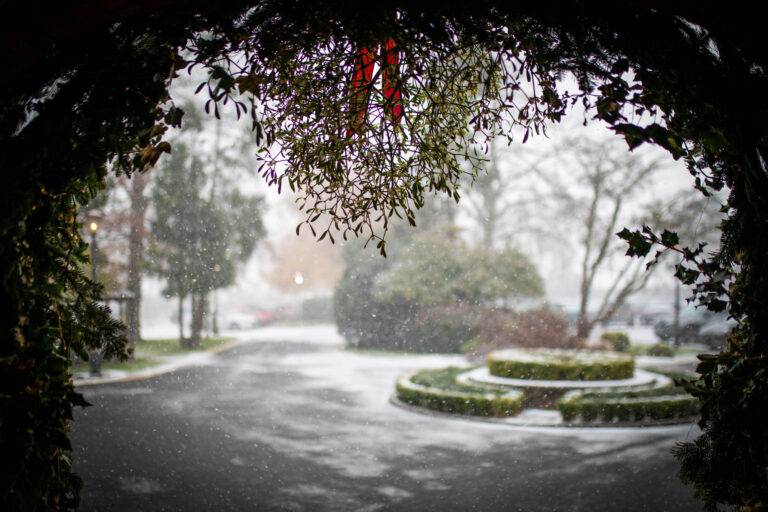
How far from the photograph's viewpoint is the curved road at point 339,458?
535 cm

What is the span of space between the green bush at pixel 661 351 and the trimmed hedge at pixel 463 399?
8.62 m

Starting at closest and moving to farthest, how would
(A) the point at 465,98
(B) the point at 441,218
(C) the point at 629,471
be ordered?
(A) the point at 465,98
(C) the point at 629,471
(B) the point at 441,218

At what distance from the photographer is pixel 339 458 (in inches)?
273

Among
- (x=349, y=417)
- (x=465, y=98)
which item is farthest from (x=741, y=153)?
(x=349, y=417)

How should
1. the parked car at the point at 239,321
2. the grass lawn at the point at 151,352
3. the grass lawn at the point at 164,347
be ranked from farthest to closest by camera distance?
1. the parked car at the point at 239,321
2. the grass lawn at the point at 164,347
3. the grass lawn at the point at 151,352

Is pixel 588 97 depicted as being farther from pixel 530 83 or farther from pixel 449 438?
pixel 449 438

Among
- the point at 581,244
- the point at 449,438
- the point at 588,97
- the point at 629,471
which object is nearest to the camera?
the point at 588,97

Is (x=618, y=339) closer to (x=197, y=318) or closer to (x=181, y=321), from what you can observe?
(x=197, y=318)

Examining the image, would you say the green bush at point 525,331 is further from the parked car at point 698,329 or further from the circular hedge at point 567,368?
the parked car at point 698,329

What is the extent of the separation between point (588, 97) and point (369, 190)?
32.8 inches

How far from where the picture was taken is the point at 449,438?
7.91m

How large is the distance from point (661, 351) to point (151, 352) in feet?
47.9

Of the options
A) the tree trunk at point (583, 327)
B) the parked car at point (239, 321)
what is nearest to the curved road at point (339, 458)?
the tree trunk at point (583, 327)

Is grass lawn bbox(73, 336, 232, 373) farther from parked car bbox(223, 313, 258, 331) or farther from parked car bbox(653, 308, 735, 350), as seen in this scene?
parked car bbox(653, 308, 735, 350)
